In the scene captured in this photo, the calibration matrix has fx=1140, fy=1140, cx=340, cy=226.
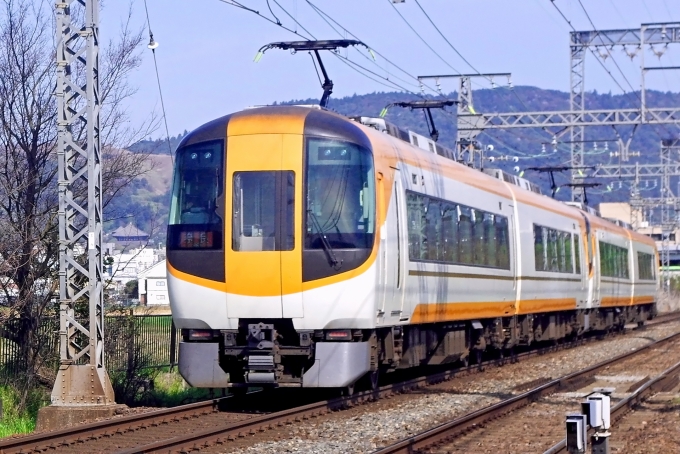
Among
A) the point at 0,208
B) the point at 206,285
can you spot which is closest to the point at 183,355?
the point at 206,285

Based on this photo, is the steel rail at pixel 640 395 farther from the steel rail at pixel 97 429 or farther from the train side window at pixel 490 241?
the steel rail at pixel 97 429

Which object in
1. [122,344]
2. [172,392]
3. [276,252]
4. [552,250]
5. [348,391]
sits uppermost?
[552,250]

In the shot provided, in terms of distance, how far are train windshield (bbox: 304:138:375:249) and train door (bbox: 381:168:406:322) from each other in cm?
42

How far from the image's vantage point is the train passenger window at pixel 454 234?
14.1 meters

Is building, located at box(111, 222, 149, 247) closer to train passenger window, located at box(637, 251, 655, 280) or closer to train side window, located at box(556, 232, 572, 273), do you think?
train side window, located at box(556, 232, 572, 273)

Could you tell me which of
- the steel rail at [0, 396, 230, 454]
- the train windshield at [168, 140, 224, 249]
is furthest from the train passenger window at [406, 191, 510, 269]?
the steel rail at [0, 396, 230, 454]

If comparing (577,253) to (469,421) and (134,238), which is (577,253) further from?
(469,421)

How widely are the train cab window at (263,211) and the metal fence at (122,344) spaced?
11.4 ft

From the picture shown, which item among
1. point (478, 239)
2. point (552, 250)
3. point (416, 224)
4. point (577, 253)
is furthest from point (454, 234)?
point (577, 253)

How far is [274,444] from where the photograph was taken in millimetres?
10023

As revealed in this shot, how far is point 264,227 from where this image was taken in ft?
40.2

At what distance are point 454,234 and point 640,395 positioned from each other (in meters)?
3.47

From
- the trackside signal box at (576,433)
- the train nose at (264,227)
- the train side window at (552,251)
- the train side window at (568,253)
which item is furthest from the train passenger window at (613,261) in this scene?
the trackside signal box at (576,433)

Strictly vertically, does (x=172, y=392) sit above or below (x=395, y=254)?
below
